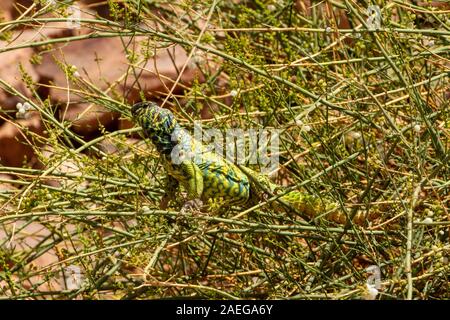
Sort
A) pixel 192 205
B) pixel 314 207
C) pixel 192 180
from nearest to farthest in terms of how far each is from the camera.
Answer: pixel 192 205 → pixel 192 180 → pixel 314 207

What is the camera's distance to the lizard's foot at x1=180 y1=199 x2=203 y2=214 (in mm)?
3266

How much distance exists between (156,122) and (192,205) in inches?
12.9

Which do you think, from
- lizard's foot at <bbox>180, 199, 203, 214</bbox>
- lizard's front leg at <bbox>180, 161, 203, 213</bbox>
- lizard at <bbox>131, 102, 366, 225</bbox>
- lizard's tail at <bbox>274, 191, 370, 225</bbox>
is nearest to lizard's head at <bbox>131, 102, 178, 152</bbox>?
lizard at <bbox>131, 102, 366, 225</bbox>

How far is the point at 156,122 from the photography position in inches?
133

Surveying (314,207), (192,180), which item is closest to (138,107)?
(192,180)

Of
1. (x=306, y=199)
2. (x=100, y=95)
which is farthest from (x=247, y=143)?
(x=100, y=95)

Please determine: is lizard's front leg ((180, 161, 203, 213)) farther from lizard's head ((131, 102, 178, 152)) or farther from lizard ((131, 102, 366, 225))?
lizard's head ((131, 102, 178, 152))

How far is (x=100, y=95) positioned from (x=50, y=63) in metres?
2.66

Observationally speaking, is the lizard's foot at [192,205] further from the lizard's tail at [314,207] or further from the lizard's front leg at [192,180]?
the lizard's tail at [314,207]

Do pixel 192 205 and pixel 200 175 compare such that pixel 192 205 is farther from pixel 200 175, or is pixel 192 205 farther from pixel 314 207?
pixel 314 207

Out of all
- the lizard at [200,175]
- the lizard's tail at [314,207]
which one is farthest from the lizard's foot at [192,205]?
the lizard's tail at [314,207]
